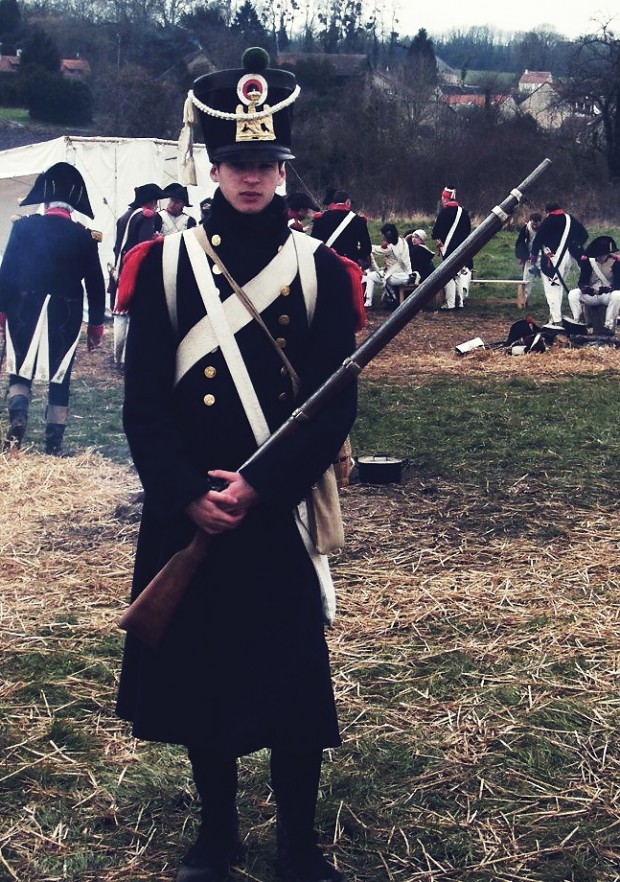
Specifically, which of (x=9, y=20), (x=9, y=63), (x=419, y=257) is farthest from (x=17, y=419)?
(x=9, y=20)

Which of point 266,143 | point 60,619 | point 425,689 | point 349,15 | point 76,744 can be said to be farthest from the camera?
point 349,15

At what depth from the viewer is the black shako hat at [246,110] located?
2736 mm

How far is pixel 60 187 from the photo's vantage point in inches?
321

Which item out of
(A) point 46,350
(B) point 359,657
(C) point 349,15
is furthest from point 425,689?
(C) point 349,15

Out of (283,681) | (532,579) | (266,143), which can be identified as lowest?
(532,579)

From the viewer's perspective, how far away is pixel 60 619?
15.7 feet

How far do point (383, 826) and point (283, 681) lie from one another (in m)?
0.72

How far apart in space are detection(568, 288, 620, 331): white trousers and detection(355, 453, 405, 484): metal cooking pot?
322 inches

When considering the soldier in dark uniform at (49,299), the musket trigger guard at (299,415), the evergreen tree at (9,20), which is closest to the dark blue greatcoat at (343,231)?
the soldier in dark uniform at (49,299)

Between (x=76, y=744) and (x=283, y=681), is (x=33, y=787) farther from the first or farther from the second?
(x=283, y=681)

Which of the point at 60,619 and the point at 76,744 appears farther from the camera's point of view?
the point at 60,619

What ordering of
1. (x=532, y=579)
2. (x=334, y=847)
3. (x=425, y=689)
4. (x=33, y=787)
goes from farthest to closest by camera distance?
(x=532, y=579) → (x=425, y=689) → (x=33, y=787) → (x=334, y=847)

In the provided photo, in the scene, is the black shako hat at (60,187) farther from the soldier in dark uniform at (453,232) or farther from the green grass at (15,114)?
the green grass at (15,114)

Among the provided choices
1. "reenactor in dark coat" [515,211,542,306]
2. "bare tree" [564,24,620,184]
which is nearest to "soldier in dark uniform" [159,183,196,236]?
"reenactor in dark coat" [515,211,542,306]
